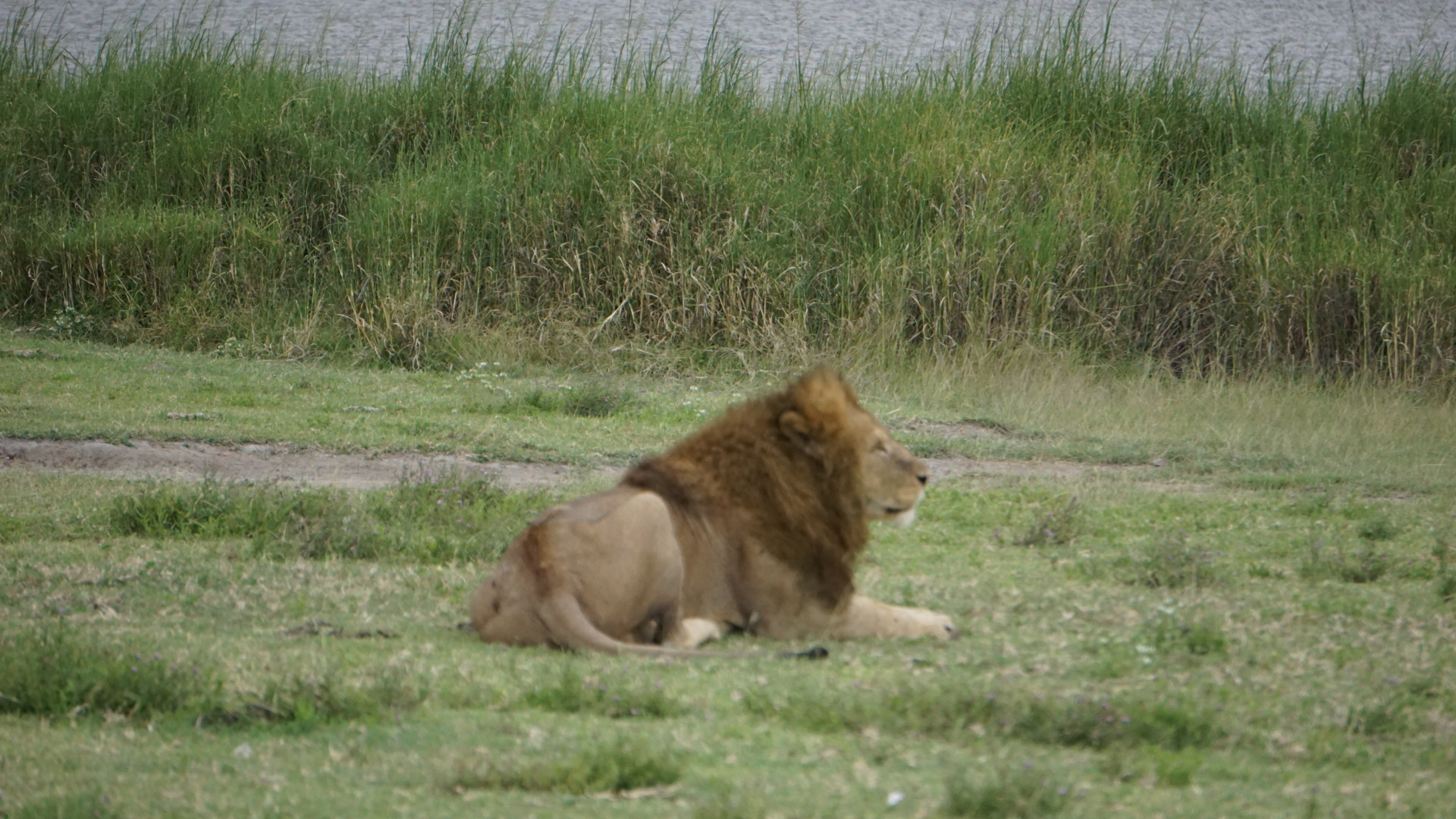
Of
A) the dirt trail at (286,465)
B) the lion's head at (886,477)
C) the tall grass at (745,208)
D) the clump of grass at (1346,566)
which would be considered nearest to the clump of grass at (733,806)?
the lion's head at (886,477)

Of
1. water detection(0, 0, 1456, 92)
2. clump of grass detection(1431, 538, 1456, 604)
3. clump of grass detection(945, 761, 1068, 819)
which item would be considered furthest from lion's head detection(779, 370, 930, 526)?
water detection(0, 0, 1456, 92)

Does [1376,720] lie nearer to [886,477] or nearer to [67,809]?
[886,477]

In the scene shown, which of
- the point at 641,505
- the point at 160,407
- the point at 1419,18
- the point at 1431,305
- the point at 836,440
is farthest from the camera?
the point at 1419,18

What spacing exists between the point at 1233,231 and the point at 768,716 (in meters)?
10.7

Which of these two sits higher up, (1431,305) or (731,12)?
(731,12)

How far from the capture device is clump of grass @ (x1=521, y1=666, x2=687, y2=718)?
13.7 ft

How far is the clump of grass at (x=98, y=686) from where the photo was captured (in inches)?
166

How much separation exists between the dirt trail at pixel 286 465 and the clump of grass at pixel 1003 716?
14.8ft

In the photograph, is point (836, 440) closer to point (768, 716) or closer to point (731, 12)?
point (768, 716)

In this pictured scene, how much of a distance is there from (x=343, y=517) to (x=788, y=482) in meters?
2.67

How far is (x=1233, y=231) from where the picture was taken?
1340 cm

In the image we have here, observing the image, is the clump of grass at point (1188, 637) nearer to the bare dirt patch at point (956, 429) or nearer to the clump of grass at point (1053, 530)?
the clump of grass at point (1053, 530)

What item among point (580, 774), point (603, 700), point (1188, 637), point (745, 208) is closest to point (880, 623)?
point (1188, 637)

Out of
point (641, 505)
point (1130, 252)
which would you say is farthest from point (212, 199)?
point (641, 505)
